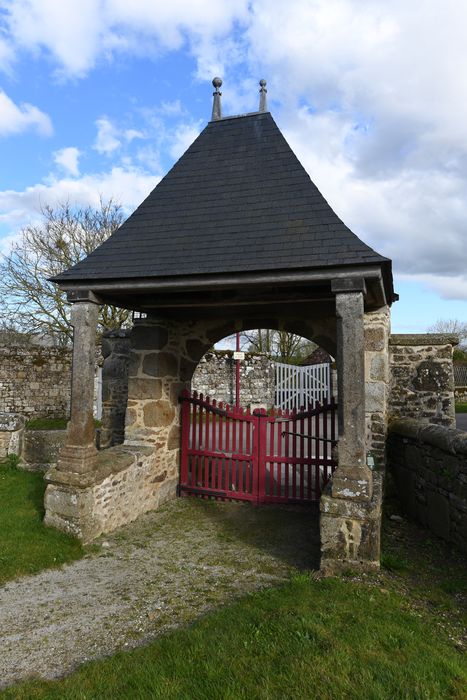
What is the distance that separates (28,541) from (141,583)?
143 centimetres

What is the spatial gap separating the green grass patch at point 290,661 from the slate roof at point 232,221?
9.46 feet

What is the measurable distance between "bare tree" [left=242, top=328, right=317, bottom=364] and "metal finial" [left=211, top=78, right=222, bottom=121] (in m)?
17.0

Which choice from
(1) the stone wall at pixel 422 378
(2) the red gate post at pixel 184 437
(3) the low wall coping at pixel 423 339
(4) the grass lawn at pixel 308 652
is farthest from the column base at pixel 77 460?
(3) the low wall coping at pixel 423 339

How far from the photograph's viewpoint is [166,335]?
21.9ft

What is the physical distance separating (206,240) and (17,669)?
160 inches

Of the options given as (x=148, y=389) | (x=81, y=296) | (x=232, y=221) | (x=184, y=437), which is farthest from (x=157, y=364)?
(x=232, y=221)

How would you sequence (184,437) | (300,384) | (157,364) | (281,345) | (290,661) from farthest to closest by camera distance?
(281,345)
(300,384)
(184,437)
(157,364)
(290,661)

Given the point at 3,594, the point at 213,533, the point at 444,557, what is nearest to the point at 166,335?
the point at 213,533

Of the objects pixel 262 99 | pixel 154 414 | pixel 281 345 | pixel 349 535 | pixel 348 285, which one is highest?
pixel 262 99

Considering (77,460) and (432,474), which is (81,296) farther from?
(432,474)

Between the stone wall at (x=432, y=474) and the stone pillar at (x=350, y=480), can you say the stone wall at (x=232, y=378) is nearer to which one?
the stone wall at (x=432, y=474)

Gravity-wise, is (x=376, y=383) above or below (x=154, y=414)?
above

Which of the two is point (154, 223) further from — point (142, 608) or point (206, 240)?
point (142, 608)

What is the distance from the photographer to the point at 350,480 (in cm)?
415
